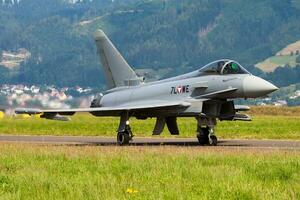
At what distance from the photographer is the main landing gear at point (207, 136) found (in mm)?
30156

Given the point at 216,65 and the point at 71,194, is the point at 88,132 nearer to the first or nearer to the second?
the point at 216,65

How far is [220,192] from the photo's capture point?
12.8m

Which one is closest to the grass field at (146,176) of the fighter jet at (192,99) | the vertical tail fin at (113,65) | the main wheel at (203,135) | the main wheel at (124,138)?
the fighter jet at (192,99)

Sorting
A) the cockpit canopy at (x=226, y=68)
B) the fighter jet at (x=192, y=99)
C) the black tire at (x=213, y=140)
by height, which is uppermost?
the cockpit canopy at (x=226, y=68)

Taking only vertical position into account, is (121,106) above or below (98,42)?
below

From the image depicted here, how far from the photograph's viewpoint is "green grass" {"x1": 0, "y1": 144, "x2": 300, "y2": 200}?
1278 cm

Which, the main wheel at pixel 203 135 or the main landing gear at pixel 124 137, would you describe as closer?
the main wheel at pixel 203 135

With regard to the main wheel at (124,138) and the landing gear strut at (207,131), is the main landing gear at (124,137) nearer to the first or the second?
the main wheel at (124,138)

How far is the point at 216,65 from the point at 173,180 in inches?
629

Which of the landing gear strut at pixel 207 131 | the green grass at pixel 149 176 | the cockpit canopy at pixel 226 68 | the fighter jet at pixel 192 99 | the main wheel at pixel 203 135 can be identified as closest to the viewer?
the green grass at pixel 149 176

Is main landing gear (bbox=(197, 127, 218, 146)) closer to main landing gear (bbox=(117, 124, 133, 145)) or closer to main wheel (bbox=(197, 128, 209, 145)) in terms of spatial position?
main wheel (bbox=(197, 128, 209, 145))

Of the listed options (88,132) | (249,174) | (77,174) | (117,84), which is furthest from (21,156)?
(88,132)

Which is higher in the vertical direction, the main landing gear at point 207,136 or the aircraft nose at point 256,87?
the aircraft nose at point 256,87

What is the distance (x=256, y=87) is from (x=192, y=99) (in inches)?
125
